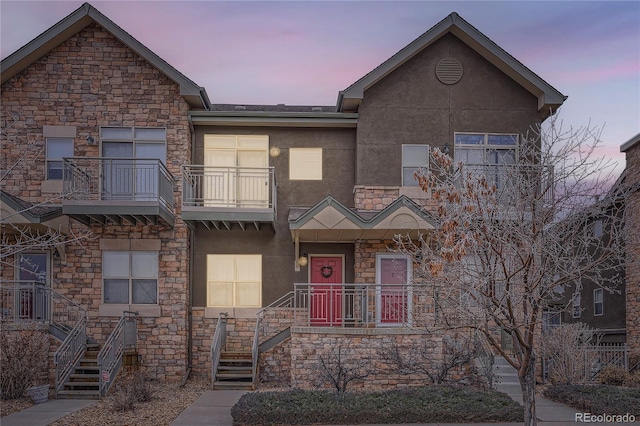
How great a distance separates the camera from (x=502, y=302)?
26.6 ft

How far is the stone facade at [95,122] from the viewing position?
1575cm

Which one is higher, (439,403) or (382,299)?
(382,299)

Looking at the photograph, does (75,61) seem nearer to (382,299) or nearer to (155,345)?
(155,345)

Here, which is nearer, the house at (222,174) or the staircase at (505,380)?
the staircase at (505,380)

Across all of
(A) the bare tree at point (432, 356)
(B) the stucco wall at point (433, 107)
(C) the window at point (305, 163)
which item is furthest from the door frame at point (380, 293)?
(C) the window at point (305, 163)

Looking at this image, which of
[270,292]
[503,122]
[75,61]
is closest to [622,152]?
[503,122]

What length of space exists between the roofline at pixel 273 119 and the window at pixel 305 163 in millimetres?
763

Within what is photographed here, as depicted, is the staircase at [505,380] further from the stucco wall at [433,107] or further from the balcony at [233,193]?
the balcony at [233,193]

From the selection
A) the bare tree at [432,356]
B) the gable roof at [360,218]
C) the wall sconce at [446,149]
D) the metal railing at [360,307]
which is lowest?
the bare tree at [432,356]

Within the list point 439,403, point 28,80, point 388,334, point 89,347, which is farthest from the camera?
point 28,80

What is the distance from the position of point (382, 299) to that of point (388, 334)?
6.37ft

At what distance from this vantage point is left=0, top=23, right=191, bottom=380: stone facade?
1575 centimetres

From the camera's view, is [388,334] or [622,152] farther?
[622,152]

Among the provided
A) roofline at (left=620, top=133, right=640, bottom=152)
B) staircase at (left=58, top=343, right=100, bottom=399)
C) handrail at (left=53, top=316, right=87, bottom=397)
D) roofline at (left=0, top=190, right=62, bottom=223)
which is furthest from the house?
roofline at (left=620, top=133, right=640, bottom=152)
